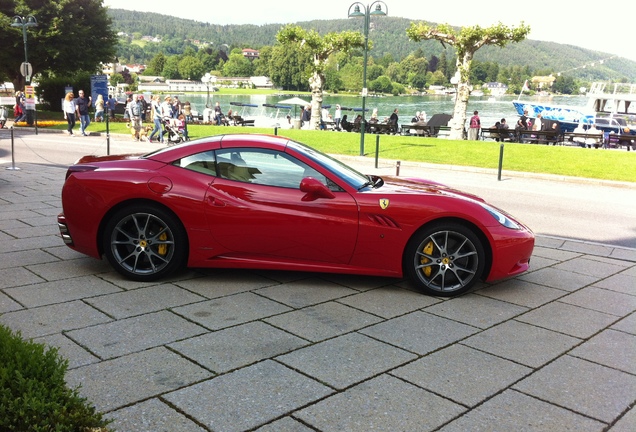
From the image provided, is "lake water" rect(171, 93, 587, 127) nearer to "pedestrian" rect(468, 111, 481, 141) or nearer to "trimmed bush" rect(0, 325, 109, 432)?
"pedestrian" rect(468, 111, 481, 141)

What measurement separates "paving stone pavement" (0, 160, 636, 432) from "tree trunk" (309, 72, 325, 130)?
32048 millimetres

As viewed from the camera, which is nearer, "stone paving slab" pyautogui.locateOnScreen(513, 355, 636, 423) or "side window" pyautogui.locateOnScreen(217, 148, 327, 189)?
"stone paving slab" pyautogui.locateOnScreen(513, 355, 636, 423)

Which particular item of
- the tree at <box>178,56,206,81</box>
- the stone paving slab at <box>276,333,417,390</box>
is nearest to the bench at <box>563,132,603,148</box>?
the stone paving slab at <box>276,333,417,390</box>

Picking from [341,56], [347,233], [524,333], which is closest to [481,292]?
[524,333]

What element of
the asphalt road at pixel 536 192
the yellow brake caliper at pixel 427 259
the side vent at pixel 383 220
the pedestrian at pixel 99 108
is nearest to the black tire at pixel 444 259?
the yellow brake caliper at pixel 427 259

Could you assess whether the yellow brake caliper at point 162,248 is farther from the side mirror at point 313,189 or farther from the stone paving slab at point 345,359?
the stone paving slab at point 345,359

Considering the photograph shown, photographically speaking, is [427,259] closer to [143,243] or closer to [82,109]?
[143,243]

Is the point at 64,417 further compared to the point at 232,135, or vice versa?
the point at 232,135

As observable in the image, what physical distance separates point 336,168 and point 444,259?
4.46 ft

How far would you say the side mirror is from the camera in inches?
213

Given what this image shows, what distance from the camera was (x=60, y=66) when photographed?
132ft

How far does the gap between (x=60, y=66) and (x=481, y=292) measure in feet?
134

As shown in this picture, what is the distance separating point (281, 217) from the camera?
215 inches

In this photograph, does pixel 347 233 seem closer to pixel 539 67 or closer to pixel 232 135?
pixel 232 135
